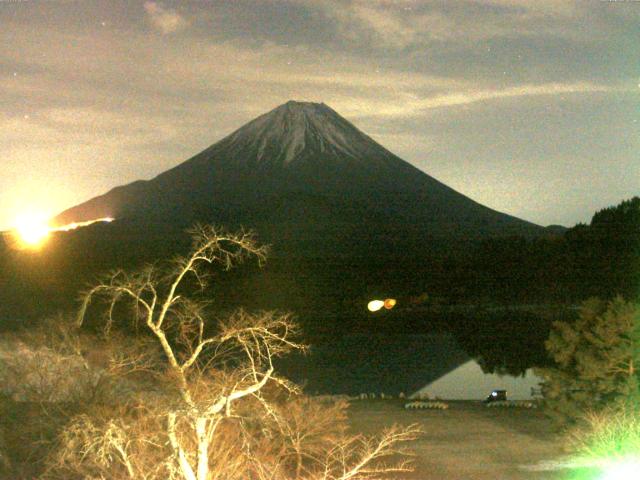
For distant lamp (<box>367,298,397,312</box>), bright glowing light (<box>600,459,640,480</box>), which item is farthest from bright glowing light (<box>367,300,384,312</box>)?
bright glowing light (<box>600,459,640,480</box>)

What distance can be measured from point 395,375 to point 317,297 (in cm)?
3378

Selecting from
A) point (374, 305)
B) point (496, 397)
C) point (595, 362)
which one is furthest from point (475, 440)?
point (496, 397)

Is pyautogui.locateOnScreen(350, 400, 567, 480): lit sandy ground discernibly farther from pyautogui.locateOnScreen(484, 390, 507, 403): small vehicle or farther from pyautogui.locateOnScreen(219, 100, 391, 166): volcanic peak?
pyautogui.locateOnScreen(219, 100, 391, 166): volcanic peak

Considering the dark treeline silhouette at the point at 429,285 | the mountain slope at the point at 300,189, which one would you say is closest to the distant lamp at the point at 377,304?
the dark treeline silhouette at the point at 429,285

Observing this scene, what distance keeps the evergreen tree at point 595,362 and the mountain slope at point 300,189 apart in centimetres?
10312

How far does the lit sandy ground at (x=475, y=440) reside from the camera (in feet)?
43.1

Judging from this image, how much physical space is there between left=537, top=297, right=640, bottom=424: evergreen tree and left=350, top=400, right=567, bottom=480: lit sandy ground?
750mm

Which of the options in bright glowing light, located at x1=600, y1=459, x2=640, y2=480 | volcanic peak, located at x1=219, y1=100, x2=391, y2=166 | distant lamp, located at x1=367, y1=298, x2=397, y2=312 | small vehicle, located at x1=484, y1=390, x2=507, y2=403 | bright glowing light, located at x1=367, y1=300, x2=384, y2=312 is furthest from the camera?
volcanic peak, located at x1=219, y1=100, x2=391, y2=166

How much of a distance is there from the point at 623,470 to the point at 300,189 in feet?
403

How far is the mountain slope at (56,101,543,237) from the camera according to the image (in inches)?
4911

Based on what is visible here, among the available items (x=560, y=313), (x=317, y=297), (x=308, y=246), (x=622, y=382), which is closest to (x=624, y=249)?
(x=560, y=313)

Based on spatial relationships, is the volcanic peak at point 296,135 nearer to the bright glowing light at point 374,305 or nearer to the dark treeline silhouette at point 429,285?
the dark treeline silhouette at point 429,285

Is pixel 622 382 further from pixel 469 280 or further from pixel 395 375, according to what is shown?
pixel 469 280

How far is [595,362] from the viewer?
15.2 meters
